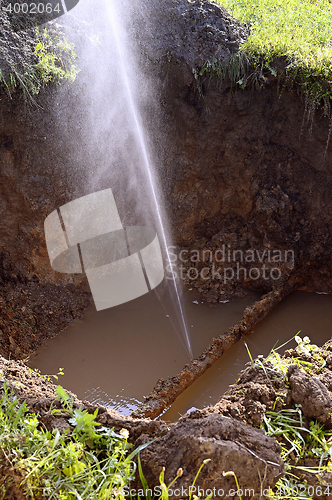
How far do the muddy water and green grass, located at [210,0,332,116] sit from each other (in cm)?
287

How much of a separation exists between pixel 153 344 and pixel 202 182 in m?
2.64

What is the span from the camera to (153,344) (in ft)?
14.1

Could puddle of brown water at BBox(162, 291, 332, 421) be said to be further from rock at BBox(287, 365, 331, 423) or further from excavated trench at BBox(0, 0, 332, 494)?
rock at BBox(287, 365, 331, 423)

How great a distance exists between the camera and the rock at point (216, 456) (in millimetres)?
1775

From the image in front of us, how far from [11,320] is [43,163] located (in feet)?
6.72

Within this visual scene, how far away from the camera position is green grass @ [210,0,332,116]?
470 cm

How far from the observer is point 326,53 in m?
4.73

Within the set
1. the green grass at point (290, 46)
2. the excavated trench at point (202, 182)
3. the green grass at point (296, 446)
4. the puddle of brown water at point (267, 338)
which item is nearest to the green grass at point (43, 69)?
the excavated trench at point (202, 182)

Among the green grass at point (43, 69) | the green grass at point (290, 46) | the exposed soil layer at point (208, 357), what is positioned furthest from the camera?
the green grass at point (290, 46)

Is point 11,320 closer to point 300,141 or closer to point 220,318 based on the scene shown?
point 220,318

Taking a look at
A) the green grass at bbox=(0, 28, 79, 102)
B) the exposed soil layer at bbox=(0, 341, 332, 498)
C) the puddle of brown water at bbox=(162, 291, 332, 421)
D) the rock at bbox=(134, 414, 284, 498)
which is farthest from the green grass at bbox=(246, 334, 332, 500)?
the green grass at bbox=(0, 28, 79, 102)

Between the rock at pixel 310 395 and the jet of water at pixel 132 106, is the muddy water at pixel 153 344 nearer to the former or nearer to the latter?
the jet of water at pixel 132 106

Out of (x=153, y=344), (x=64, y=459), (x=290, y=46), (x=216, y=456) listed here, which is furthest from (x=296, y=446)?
(x=290, y=46)

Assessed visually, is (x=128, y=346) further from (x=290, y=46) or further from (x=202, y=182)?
(x=290, y=46)
